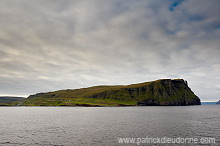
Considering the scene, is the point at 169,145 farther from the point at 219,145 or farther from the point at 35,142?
the point at 35,142

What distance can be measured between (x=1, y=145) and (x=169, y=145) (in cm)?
4463

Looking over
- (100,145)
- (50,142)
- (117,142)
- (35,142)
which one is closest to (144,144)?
(117,142)

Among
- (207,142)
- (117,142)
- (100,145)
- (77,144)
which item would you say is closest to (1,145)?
(77,144)

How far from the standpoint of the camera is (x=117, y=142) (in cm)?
4556

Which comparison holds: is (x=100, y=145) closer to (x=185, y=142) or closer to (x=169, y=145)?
(x=169, y=145)

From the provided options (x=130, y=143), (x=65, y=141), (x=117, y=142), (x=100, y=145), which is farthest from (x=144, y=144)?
(x=65, y=141)

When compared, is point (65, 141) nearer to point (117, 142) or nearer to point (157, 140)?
point (117, 142)

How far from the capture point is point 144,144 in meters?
43.3

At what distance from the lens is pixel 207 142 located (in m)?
45.5

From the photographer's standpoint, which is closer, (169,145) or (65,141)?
(169,145)

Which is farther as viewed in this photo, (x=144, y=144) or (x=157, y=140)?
(x=157, y=140)

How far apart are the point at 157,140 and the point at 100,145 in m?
16.8

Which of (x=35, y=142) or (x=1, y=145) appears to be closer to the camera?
(x=1, y=145)

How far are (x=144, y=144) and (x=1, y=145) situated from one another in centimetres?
3829
